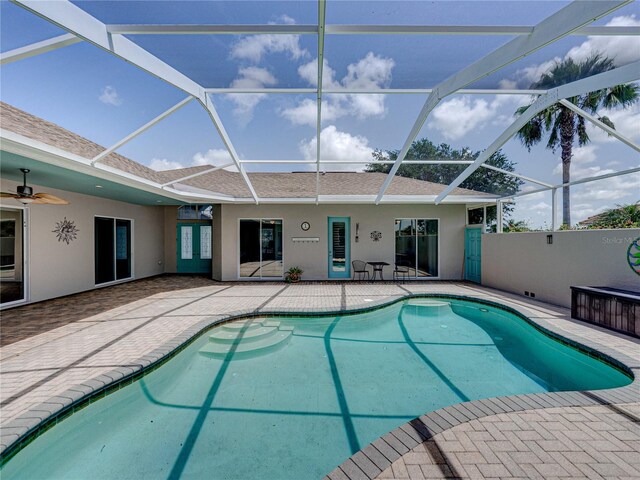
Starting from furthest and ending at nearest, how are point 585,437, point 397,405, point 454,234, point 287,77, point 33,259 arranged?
point 454,234
point 33,259
point 287,77
point 397,405
point 585,437

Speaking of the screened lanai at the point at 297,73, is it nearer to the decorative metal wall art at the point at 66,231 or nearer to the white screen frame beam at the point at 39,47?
the white screen frame beam at the point at 39,47

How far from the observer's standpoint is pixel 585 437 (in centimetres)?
245

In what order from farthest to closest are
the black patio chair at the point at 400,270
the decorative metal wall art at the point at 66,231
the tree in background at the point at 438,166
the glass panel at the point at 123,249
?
the black patio chair at the point at 400,270, the glass panel at the point at 123,249, the tree in background at the point at 438,166, the decorative metal wall art at the point at 66,231

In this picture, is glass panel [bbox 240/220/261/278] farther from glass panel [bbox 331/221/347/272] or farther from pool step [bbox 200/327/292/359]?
pool step [bbox 200/327/292/359]

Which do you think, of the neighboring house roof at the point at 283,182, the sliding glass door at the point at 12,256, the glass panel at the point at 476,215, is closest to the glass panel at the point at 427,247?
the neighboring house roof at the point at 283,182

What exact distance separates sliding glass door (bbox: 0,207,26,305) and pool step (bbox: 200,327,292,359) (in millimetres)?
5339

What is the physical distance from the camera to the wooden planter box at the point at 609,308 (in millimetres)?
4895

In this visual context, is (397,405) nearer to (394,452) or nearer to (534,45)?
(394,452)

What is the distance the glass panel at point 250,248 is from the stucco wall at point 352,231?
0.74ft

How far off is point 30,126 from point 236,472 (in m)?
7.11

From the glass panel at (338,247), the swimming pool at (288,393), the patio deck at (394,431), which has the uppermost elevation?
the glass panel at (338,247)

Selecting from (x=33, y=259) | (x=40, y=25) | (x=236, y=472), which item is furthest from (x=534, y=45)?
(x=33, y=259)

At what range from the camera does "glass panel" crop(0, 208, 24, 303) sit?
651cm

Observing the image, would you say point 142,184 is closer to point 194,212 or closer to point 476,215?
point 194,212
